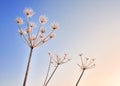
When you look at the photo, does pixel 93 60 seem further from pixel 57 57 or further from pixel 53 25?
pixel 53 25

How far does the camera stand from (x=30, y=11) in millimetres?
15594

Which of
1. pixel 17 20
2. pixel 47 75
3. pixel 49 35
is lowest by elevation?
pixel 47 75

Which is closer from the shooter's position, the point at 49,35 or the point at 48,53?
the point at 49,35

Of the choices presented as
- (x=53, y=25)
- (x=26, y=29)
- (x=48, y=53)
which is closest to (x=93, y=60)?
(x=48, y=53)

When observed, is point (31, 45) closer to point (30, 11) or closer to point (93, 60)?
point (30, 11)

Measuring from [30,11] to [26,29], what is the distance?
134cm

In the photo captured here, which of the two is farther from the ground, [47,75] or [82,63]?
[82,63]

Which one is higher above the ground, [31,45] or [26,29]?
[26,29]

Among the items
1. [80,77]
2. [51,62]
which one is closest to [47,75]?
[51,62]

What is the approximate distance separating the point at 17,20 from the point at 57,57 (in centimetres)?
939

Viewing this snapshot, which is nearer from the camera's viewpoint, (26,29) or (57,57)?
(26,29)

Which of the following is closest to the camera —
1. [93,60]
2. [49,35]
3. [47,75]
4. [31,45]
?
[31,45]

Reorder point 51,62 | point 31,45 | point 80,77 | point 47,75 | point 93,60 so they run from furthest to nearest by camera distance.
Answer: point 80,77
point 93,60
point 51,62
point 47,75
point 31,45

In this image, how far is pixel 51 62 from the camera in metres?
24.6
